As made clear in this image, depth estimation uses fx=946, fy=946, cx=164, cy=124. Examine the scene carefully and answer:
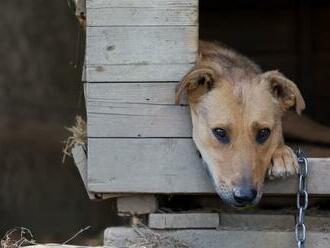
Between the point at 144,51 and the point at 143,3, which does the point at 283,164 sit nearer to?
the point at 144,51

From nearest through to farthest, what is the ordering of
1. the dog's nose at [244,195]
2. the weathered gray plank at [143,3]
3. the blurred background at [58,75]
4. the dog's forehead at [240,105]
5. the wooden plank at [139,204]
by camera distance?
1. the dog's nose at [244,195]
2. the dog's forehead at [240,105]
3. the weathered gray plank at [143,3]
4. the wooden plank at [139,204]
5. the blurred background at [58,75]

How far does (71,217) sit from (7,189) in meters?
0.66

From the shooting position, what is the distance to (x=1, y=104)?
843 cm

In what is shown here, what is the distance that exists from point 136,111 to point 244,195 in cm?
78

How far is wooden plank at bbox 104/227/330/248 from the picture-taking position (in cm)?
494

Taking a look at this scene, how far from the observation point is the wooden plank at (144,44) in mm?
4930

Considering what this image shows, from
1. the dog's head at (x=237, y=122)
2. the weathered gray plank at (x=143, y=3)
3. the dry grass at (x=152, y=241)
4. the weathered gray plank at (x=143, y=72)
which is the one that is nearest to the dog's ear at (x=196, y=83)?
the dog's head at (x=237, y=122)

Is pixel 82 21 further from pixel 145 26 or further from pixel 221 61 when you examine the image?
pixel 221 61

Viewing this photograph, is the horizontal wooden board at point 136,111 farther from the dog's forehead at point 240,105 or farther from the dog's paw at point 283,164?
the dog's paw at point 283,164

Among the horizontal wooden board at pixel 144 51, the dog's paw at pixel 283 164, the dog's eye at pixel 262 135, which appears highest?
the horizontal wooden board at pixel 144 51

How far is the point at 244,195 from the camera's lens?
4.55 meters

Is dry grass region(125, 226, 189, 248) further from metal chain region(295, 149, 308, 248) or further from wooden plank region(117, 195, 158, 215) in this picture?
metal chain region(295, 149, 308, 248)

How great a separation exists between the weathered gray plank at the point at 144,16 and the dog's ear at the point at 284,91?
0.51 metres

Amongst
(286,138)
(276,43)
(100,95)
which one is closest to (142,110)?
(100,95)
